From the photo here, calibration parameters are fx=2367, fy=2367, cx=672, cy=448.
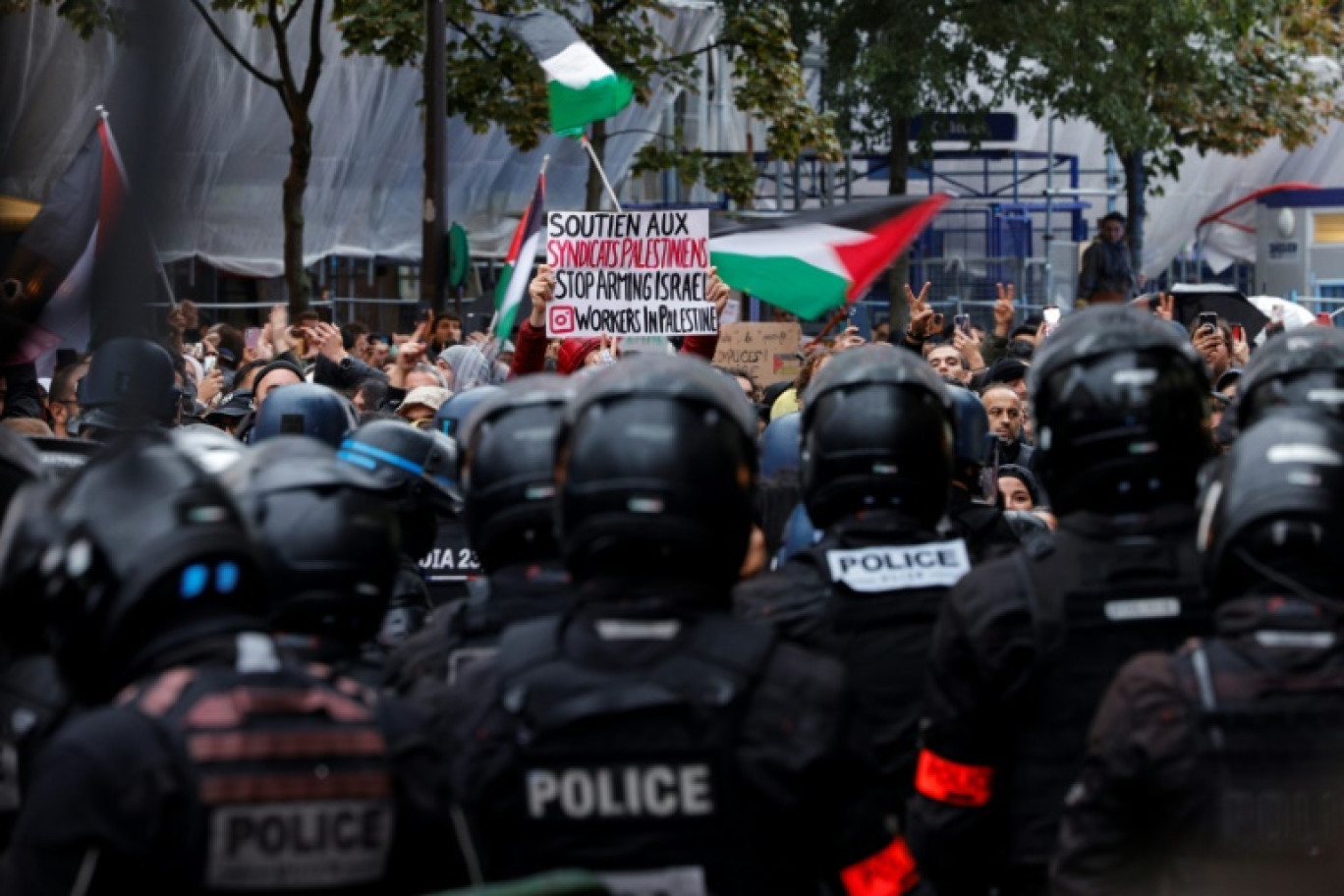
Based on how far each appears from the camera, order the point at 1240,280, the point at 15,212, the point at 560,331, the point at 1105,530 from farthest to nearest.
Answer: the point at 1240,280 < the point at 15,212 < the point at 560,331 < the point at 1105,530

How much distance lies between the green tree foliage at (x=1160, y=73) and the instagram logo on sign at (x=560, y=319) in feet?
61.3

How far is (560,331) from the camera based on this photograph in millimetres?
10961

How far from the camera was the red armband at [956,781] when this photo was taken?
462 centimetres

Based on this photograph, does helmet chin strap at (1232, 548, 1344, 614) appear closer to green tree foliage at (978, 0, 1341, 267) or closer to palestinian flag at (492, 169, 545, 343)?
palestinian flag at (492, 169, 545, 343)

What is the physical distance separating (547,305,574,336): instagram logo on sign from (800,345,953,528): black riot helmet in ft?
17.6

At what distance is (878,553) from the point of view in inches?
211

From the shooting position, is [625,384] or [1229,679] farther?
[625,384]

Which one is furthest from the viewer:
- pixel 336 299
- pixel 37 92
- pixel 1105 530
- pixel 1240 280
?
pixel 1240 280

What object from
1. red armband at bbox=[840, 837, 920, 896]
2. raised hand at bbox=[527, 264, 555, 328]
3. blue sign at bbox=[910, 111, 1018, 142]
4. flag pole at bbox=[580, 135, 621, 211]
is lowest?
red armband at bbox=[840, 837, 920, 896]

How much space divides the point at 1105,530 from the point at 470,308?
29203mm

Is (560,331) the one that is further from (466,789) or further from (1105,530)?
(466,789)

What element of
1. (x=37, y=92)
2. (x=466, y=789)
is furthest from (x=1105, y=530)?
(x=37, y=92)

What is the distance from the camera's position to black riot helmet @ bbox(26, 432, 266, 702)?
354 cm

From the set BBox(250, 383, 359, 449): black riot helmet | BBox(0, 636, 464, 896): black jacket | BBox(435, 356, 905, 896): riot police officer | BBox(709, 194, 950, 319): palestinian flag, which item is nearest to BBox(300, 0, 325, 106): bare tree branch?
BBox(709, 194, 950, 319): palestinian flag
